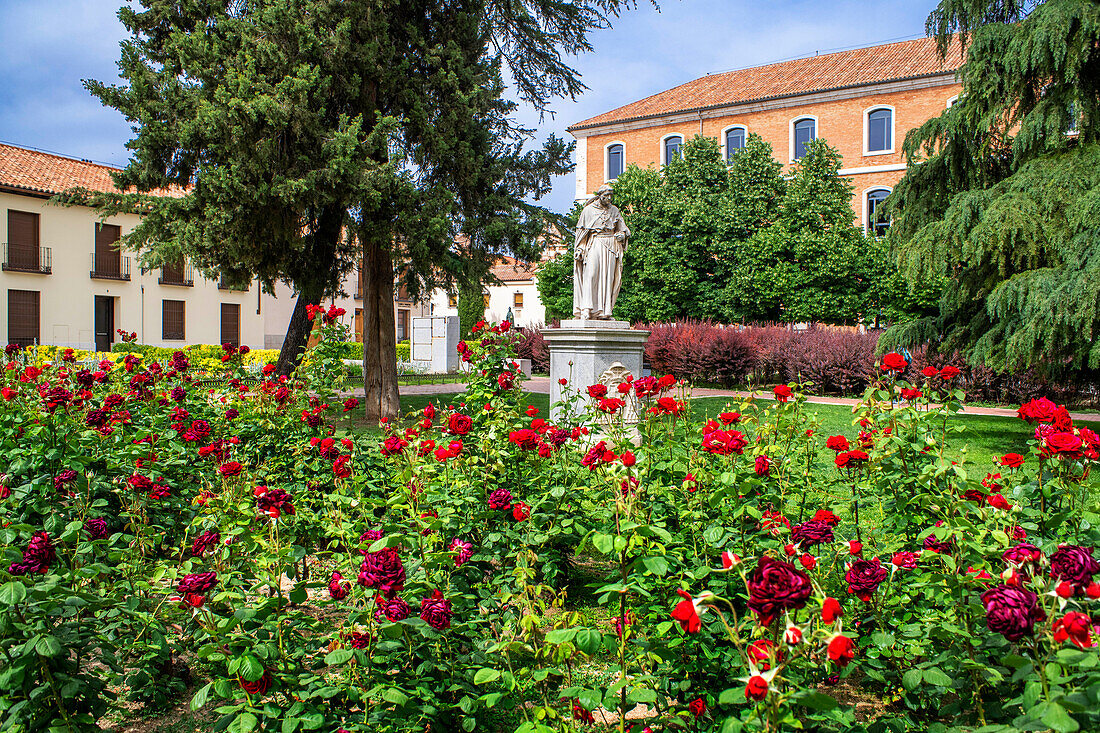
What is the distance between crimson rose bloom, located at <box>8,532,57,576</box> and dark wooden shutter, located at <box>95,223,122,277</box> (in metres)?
28.5

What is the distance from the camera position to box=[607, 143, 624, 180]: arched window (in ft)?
119

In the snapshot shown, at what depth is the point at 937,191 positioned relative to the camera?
9227 mm

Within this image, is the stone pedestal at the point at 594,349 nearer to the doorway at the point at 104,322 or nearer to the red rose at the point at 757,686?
the red rose at the point at 757,686

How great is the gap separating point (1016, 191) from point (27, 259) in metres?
28.8

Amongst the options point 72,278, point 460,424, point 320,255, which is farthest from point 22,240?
point 460,424


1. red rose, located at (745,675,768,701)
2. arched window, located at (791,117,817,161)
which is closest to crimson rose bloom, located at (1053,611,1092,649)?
red rose, located at (745,675,768,701)

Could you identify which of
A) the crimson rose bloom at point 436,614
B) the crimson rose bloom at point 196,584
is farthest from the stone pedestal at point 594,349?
the crimson rose bloom at point 196,584

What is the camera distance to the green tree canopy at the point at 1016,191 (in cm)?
736

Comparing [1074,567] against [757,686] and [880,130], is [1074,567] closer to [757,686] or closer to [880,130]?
[757,686]

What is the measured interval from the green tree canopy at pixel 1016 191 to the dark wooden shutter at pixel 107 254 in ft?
90.0

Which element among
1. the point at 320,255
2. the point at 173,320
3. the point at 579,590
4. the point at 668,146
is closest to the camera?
the point at 579,590

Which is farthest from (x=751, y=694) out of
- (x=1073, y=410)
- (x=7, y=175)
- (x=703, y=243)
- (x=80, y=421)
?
(x=7, y=175)

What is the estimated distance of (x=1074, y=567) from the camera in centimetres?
142

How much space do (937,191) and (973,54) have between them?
1702mm
